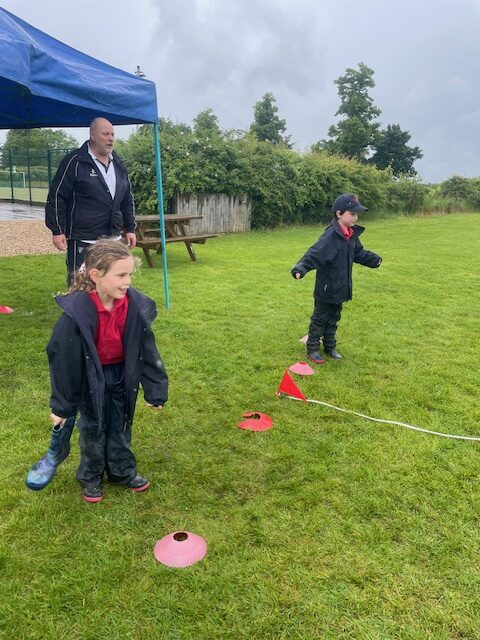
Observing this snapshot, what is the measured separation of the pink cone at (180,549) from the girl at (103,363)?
0.51 meters

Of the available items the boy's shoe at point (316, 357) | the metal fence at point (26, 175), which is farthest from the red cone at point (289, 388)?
the metal fence at point (26, 175)

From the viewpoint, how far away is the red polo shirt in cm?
256

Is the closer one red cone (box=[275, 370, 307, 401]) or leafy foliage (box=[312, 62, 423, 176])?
red cone (box=[275, 370, 307, 401])

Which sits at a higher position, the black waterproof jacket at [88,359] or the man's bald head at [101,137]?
the man's bald head at [101,137]

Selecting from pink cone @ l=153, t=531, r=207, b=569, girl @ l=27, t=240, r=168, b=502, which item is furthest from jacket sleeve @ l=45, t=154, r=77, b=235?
pink cone @ l=153, t=531, r=207, b=569

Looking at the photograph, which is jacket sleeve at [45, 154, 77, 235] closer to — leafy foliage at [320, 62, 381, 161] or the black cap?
the black cap

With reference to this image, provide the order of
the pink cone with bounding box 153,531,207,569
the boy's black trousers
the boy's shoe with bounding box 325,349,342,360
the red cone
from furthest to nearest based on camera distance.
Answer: the boy's shoe with bounding box 325,349,342,360
the boy's black trousers
the red cone
the pink cone with bounding box 153,531,207,569

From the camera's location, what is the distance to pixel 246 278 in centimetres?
915

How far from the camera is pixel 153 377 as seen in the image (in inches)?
109

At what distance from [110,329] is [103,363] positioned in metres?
0.19

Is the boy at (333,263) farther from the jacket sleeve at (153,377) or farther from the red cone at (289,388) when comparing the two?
the jacket sleeve at (153,377)

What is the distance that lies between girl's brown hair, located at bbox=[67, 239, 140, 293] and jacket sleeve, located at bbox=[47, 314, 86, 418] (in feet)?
0.62

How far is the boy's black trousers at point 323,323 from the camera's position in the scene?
16.5 ft

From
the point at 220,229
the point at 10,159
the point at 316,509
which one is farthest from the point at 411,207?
the point at 316,509
